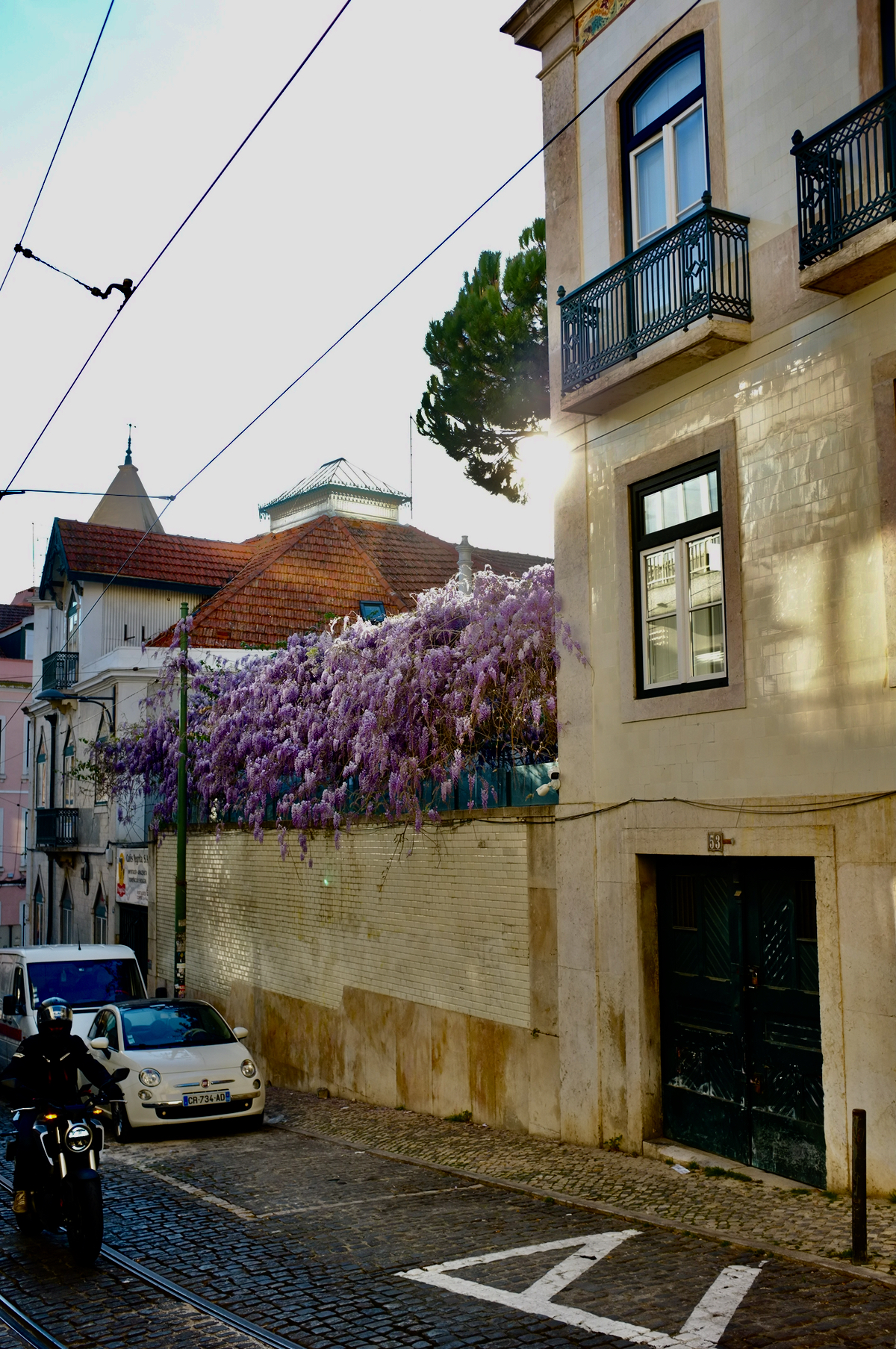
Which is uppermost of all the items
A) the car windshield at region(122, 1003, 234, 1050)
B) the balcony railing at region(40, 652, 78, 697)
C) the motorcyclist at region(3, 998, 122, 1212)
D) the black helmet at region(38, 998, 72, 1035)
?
the balcony railing at region(40, 652, 78, 697)

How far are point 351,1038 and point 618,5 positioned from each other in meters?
13.1

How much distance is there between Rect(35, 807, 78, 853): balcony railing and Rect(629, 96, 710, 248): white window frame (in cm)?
2689

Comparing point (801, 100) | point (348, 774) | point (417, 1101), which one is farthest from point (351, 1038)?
point (801, 100)

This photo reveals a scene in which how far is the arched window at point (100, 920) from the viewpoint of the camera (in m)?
32.3

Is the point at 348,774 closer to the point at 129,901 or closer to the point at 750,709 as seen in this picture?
the point at 750,709

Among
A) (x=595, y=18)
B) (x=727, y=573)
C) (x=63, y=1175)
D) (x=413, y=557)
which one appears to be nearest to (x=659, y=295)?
(x=727, y=573)

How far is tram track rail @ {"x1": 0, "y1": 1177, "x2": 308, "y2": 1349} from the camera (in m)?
7.13

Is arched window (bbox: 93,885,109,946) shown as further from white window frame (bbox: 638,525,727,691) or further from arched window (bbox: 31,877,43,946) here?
white window frame (bbox: 638,525,727,691)

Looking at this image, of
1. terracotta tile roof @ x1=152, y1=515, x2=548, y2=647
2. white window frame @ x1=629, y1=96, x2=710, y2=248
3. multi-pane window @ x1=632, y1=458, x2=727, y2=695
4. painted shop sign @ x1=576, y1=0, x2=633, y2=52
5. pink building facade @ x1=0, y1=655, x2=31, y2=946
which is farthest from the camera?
pink building facade @ x1=0, y1=655, x2=31, y2=946

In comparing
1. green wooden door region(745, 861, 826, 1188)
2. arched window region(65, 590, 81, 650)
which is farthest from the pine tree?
arched window region(65, 590, 81, 650)

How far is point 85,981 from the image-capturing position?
63.4 feet

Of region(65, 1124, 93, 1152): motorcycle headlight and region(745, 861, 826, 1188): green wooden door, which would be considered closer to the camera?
region(65, 1124, 93, 1152): motorcycle headlight

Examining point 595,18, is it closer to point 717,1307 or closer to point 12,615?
point 717,1307

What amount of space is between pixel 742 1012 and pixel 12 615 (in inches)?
2118
